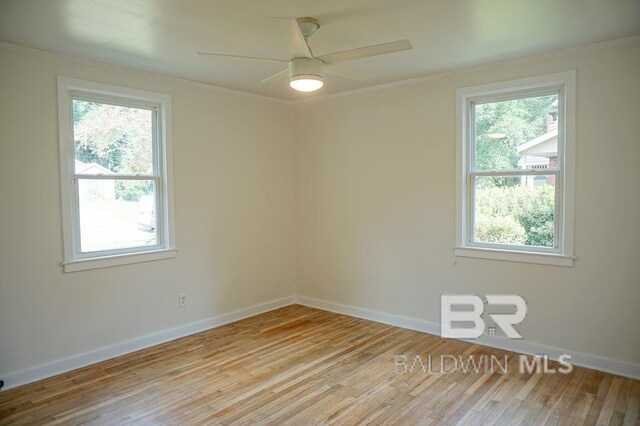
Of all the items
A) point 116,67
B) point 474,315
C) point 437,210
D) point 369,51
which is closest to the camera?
point 369,51

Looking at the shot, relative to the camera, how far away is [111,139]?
385 centimetres

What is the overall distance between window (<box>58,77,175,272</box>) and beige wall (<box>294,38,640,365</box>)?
1799mm

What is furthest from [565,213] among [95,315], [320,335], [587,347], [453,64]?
[95,315]

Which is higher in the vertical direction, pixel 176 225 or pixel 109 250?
pixel 176 225

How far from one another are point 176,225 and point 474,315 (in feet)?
9.69

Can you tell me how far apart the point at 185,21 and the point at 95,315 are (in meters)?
2.50

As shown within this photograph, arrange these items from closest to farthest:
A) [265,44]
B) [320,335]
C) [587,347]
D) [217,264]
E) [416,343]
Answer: [265,44] → [587,347] → [416,343] → [320,335] → [217,264]

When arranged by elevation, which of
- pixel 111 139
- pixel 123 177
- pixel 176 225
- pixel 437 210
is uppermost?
pixel 111 139

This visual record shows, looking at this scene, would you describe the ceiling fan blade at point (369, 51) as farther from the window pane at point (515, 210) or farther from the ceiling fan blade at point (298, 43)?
the window pane at point (515, 210)

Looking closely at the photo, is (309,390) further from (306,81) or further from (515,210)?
(515,210)

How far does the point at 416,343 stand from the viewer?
410cm

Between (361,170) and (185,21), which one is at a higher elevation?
(185,21)

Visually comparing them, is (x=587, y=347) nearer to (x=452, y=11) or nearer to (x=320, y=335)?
(x=320, y=335)

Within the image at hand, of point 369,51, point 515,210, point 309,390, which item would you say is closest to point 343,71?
point 369,51
